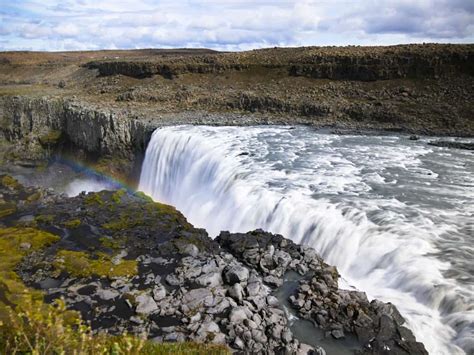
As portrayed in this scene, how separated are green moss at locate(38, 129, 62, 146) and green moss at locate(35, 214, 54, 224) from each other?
2344 centimetres

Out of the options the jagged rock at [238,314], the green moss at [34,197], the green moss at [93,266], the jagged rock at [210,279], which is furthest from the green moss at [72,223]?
the jagged rock at [238,314]

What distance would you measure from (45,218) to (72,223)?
162cm

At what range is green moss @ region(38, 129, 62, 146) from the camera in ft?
136

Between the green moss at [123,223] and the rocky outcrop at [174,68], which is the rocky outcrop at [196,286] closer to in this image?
the green moss at [123,223]

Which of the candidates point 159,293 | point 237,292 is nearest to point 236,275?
point 237,292

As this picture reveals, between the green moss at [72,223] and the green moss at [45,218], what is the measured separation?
85 centimetres

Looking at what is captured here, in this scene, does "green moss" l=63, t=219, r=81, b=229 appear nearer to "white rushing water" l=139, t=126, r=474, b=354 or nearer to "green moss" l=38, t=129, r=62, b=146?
"white rushing water" l=139, t=126, r=474, b=354

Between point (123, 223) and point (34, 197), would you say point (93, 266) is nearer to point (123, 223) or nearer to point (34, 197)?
point (123, 223)

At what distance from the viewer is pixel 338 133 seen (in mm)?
31781

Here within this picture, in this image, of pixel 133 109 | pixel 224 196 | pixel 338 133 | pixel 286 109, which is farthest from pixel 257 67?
pixel 224 196

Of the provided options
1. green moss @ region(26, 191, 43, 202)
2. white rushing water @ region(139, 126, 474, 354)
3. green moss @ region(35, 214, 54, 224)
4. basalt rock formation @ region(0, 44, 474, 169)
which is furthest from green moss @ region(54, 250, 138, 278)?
basalt rock formation @ region(0, 44, 474, 169)

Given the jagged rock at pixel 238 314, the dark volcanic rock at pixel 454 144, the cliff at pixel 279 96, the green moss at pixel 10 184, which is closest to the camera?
the jagged rock at pixel 238 314

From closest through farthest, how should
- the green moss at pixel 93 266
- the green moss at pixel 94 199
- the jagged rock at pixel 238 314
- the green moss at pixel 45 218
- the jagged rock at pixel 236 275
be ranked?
1. the jagged rock at pixel 238 314
2. the jagged rock at pixel 236 275
3. the green moss at pixel 93 266
4. the green moss at pixel 45 218
5. the green moss at pixel 94 199

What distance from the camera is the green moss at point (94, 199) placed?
22142 millimetres
